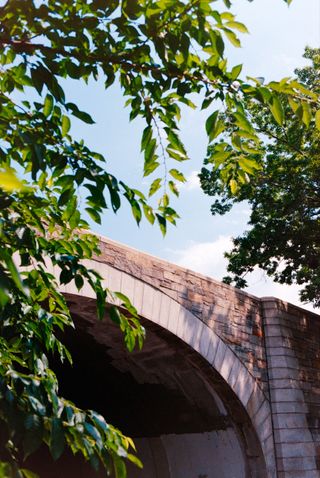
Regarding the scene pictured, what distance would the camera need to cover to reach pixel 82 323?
6484mm

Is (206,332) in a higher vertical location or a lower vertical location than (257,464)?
higher

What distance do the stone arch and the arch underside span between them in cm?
9

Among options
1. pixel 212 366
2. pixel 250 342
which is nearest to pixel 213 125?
pixel 212 366

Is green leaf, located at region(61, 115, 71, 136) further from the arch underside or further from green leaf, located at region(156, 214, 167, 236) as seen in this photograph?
the arch underside

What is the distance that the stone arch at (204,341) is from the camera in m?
5.94

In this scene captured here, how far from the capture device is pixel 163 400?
8.05 meters

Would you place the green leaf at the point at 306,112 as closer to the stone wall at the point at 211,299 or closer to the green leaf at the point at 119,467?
the green leaf at the point at 119,467

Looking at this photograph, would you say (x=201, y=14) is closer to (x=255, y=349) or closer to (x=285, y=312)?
(x=255, y=349)

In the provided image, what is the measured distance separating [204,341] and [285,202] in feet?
13.9

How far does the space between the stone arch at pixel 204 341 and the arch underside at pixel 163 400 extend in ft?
0.29

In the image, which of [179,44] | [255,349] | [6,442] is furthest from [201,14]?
[255,349]

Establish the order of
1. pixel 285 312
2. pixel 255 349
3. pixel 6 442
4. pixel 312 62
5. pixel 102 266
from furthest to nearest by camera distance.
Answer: pixel 312 62
pixel 285 312
pixel 255 349
pixel 102 266
pixel 6 442

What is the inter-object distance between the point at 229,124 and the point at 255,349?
572cm

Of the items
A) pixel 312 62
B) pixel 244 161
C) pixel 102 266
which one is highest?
pixel 312 62
